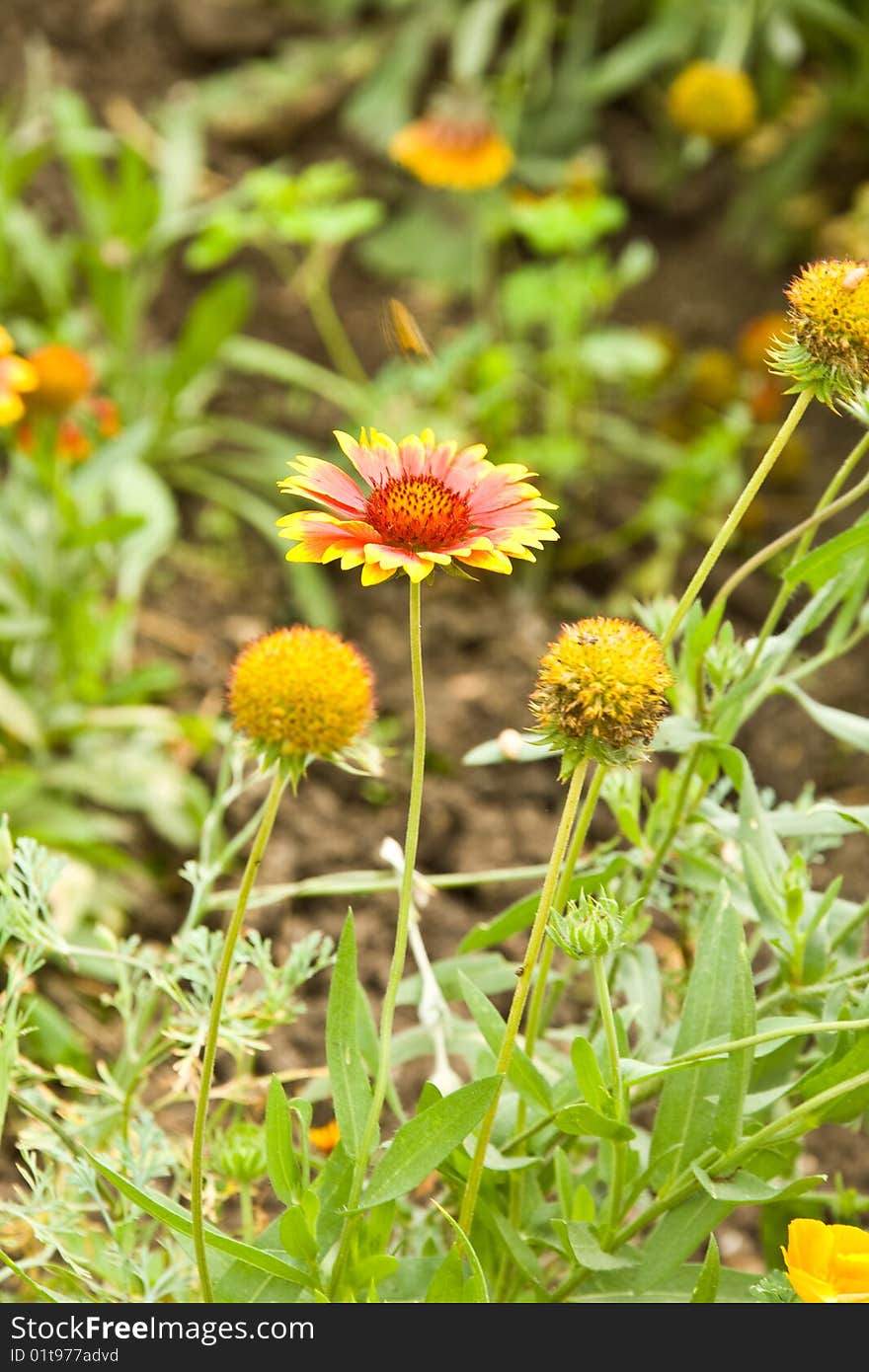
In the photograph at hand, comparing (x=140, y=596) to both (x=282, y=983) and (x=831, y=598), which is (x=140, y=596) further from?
(x=831, y=598)

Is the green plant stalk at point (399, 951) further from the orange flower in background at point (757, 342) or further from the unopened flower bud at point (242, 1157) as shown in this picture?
the orange flower in background at point (757, 342)

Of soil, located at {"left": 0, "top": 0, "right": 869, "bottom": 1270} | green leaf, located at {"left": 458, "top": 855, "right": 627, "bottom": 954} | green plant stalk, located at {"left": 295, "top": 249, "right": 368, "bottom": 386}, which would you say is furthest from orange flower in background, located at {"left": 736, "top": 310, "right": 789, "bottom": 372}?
green leaf, located at {"left": 458, "top": 855, "right": 627, "bottom": 954}

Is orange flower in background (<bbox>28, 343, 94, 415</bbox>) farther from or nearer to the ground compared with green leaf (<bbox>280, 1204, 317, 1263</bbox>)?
farther from the ground

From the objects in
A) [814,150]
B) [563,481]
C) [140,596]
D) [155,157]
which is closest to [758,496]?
[563,481]

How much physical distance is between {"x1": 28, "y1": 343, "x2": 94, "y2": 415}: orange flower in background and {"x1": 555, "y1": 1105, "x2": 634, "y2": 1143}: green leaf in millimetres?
1166

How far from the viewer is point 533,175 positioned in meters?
2.78

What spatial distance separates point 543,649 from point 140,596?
0.59 m

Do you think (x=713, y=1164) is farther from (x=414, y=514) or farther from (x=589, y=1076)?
(x=414, y=514)

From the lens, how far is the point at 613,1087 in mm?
905

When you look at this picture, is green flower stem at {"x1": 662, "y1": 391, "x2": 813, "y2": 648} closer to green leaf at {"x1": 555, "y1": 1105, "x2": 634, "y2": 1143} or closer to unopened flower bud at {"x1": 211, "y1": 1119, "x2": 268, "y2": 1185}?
green leaf at {"x1": 555, "y1": 1105, "x2": 634, "y2": 1143}

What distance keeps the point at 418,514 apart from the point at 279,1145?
1.21ft

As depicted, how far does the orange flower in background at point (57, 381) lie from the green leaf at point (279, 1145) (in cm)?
110

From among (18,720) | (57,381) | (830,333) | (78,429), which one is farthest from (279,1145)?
(78,429)

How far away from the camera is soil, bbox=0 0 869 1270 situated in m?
1.81
